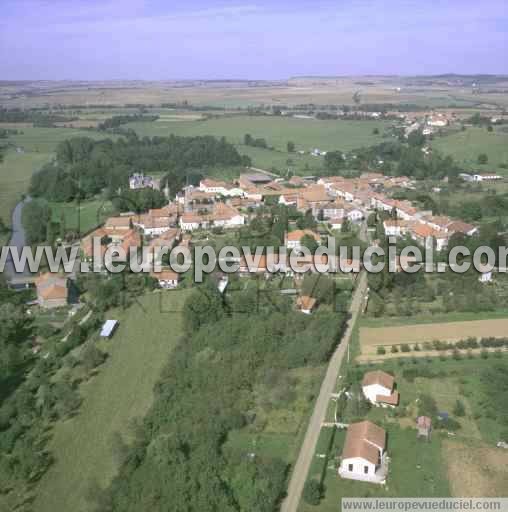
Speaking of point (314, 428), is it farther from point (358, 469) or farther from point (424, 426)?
point (424, 426)

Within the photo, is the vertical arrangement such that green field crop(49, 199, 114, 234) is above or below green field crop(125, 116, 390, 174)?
below

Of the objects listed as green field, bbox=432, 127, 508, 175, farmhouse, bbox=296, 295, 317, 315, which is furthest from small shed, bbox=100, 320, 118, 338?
green field, bbox=432, 127, 508, 175

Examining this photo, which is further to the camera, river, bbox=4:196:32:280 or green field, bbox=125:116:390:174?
green field, bbox=125:116:390:174

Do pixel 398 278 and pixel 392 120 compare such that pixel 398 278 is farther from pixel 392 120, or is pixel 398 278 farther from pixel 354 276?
pixel 392 120

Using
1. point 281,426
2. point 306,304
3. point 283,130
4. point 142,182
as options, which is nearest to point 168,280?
point 306,304

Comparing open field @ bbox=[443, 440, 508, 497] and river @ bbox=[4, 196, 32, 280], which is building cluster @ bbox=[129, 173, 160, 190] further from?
open field @ bbox=[443, 440, 508, 497]

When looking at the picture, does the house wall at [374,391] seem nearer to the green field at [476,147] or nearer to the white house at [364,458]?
the white house at [364,458]

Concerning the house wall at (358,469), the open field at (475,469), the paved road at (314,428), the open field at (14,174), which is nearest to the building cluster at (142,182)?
the open field at (14,174)
